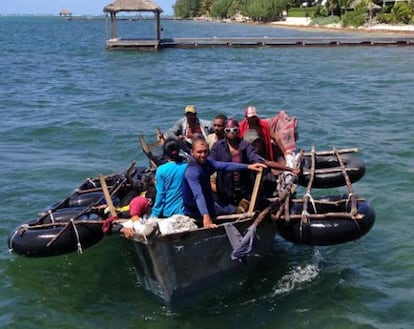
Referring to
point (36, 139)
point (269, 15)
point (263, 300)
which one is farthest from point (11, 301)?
point (269, 15)

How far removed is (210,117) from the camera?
23.6 metres

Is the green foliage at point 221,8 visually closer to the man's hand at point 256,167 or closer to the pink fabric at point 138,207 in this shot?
the man's hand at point 256,167

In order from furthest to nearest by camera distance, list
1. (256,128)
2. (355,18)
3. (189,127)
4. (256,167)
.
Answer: (355,18), (189,127), (256,128), (256,167)

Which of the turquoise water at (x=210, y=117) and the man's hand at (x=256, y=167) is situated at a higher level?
the man's hand at (x=256, y=167)

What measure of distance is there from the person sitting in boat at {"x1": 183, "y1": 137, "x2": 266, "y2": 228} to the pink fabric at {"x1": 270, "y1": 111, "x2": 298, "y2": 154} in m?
3.39

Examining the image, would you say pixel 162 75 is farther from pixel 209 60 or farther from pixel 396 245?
pixel 396 245

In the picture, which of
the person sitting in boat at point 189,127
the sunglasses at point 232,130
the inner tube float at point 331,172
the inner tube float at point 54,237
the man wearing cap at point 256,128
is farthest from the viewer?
the inner tube float at point 331,172

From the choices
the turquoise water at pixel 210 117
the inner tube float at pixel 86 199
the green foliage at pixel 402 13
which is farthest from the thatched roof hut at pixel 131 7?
the green foliage at pixel 402 13

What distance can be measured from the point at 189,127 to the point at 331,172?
2806mm

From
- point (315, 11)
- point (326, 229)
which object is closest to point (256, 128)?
point (326, 229)

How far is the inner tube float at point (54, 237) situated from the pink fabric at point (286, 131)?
417cm

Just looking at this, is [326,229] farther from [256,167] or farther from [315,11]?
[315,11]

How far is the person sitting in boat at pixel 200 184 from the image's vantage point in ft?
26.2

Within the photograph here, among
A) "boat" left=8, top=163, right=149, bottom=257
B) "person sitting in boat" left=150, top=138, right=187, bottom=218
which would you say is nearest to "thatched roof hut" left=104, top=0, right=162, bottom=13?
"boat" left=8, top=163, right=149, bottom=257
